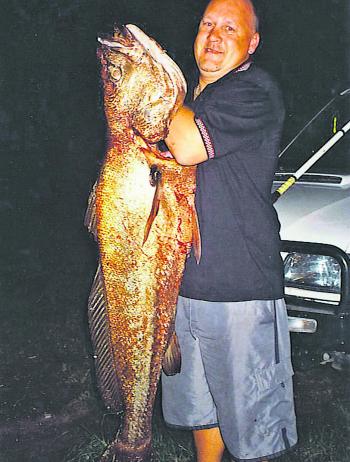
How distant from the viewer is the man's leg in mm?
2918

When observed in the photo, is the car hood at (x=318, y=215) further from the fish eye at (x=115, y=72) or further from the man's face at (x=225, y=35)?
the fish eye at (x=115, y=72)

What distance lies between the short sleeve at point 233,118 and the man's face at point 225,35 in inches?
9.6

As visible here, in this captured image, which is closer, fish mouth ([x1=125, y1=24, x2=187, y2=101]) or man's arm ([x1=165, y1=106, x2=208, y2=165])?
fish mouth ([x1=125, y1=24, x2=187, y2=101])

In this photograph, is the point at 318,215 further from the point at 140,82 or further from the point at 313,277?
the point at 140,82

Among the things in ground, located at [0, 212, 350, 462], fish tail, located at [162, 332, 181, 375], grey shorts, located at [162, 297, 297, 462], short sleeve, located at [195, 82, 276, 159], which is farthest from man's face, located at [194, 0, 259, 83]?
ground, located at [0, 212, 350, 462]

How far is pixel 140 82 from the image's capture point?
2141 millimetres

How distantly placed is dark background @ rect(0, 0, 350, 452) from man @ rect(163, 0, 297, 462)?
5.29 metres

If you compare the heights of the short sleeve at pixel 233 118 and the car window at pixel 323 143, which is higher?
the short sleeve at pixel 233 118

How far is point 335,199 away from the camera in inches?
149

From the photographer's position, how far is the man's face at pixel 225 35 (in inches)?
98.6

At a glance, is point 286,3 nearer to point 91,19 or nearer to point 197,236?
point 91,19

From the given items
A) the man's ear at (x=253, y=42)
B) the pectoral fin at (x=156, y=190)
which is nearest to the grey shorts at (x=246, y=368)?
the pectoral fin at (x=156, y=190)

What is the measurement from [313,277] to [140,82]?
195cm

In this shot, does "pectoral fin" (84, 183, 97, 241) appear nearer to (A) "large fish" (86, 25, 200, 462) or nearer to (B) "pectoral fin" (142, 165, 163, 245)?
(A) "large fish" (86, 25, 200, 462)
